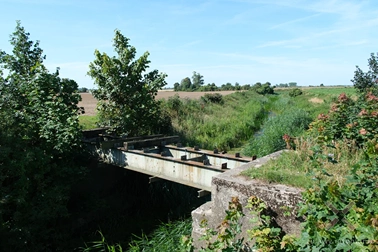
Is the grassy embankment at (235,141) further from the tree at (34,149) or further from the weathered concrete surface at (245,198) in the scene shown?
A: the tree at (34,149)

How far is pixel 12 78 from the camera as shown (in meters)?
7.70

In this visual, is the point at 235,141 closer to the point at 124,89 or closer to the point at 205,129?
the point at 205,129

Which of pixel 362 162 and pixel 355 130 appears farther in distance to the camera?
pixel 355 130

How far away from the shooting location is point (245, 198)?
3.68 metres

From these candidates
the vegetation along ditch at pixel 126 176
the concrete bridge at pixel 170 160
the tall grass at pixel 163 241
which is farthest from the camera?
the concrete bridge at pixel 170 160

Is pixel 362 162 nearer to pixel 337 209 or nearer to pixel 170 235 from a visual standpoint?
pixel 337 209

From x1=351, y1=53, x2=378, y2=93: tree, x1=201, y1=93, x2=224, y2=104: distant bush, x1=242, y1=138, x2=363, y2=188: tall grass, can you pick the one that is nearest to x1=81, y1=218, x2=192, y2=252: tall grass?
x1=242, y1=138, x2=363, y2=188: tall grass

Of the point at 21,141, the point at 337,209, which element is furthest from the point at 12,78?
the point at 337,209

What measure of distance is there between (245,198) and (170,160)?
2.93 meters

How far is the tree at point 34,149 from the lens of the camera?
550 centimetres

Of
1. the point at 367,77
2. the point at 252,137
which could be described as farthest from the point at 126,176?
the point at 367,77

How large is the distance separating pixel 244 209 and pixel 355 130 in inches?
108

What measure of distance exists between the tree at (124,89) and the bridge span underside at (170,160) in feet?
5.86

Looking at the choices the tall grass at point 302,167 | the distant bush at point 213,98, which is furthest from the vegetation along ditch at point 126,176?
the distant bush at point 213,98
